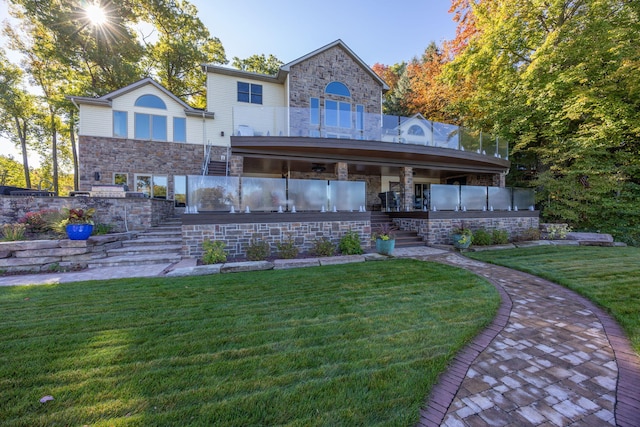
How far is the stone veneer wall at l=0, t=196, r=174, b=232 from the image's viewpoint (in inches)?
302

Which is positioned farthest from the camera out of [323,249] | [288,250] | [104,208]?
[104,208]

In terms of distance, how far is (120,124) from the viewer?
12492mm

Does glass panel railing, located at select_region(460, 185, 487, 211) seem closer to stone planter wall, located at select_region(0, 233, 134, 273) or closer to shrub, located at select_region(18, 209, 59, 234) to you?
stone planter wall, located at select_region(0, 233, 134, 273)

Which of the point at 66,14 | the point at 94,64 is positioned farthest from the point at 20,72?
the point at 66,14

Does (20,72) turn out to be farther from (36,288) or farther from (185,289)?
(185,289)

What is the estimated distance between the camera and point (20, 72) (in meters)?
17.1

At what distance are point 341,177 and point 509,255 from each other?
19.7 ft

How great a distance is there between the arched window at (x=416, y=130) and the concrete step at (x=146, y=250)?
31.6ft

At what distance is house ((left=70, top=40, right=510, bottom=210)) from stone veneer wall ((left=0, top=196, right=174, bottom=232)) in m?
1.54

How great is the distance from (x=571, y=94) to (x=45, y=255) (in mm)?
18651

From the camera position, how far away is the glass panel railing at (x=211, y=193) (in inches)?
272

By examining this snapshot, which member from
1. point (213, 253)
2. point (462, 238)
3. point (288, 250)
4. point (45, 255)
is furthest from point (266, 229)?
point (462, 238)

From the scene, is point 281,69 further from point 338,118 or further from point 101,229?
point 101,229

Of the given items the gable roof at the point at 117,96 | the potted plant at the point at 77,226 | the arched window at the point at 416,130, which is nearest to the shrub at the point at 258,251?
Result: the potted plant at the point at 77,226
